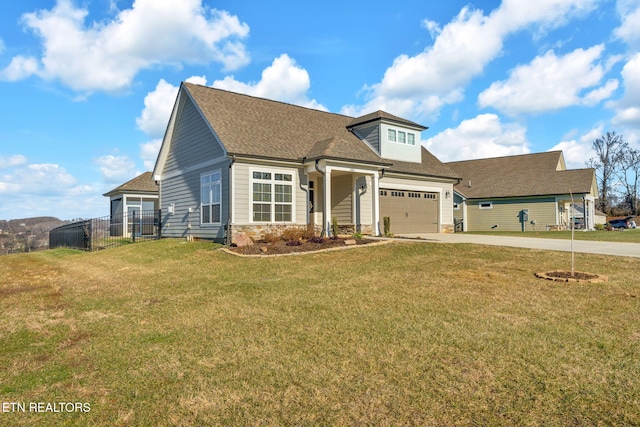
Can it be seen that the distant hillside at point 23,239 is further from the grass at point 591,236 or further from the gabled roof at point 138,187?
the grass at point 591,236

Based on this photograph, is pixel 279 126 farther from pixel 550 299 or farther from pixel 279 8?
pixel 550 299

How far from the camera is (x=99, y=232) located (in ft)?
62.7

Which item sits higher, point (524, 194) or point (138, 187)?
point (138, 187)

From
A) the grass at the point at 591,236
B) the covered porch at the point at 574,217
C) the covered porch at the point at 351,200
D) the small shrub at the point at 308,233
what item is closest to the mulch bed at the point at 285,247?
the small shrub at the point at 308,233

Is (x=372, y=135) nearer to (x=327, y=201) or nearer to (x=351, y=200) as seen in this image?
(x=351, y=200)

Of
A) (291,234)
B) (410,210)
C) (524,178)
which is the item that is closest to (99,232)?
(291,234)

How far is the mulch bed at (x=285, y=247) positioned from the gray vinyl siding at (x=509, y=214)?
18414 millimetres

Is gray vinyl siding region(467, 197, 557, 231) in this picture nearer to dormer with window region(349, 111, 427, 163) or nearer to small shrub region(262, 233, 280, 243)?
dormer with window region(349, 111, 427, 163)

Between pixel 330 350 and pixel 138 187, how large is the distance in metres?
24.9

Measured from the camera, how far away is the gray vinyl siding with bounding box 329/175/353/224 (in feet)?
59.1

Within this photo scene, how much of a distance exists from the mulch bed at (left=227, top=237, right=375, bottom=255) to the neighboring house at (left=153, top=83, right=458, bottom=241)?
5.79ft

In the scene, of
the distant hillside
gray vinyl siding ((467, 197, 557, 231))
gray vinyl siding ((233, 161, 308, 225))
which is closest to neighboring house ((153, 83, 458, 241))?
gray vinyl siding ((233, 161, 308, 225))

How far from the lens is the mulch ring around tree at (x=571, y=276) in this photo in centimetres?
766

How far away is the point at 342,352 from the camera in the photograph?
4402 millimetres
